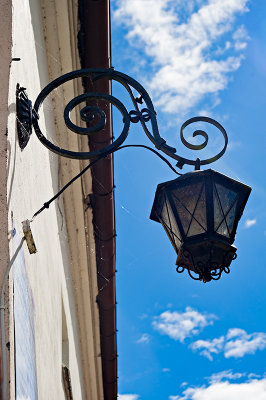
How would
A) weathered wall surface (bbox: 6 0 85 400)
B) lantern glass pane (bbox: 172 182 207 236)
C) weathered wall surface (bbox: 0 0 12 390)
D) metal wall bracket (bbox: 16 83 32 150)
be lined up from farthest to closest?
lantern glass pane (bbox: 172 182 207 236)
metal wall bracket (bbox: 16 83 32 150)
weathered wall surface (bbox: 6 0 85 400)
weathered wall surface (bbox: 0 0 12 390)

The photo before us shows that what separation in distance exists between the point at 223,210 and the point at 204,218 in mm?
104

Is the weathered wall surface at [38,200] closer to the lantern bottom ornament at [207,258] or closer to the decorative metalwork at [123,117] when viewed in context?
the decorative metalwork at [123,117]

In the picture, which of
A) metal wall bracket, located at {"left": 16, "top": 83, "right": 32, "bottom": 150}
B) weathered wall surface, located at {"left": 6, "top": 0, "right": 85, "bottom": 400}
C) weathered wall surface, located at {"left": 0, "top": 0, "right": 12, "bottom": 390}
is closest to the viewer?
weathered wall surface, located at {"left": 0, "top": 0, "right": 12, "bottom": 390}

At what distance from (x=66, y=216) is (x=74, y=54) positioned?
180cm

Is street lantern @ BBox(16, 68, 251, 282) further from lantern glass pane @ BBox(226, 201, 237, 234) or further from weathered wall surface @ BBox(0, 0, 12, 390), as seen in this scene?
weathered wall surface @ BBox(0, 0, 12, 390)

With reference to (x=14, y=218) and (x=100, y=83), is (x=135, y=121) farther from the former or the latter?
(x=100, y=83)

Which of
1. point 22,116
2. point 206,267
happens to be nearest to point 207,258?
point 206,267

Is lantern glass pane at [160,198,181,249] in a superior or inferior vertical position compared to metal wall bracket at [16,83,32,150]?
inferior

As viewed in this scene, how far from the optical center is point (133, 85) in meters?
3.06

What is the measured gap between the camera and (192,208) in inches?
115

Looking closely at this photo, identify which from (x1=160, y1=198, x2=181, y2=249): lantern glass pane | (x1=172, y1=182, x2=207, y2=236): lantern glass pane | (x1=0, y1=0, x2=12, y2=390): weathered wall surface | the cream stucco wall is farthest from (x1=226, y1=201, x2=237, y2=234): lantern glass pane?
(x1=0, y1=0, x2=12, y2=390): weathered wall surface

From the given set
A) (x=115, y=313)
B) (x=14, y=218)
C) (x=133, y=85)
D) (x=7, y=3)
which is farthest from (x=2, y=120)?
(x=115, y=313)

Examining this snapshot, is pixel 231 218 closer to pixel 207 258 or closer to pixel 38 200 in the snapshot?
pixel 207 258

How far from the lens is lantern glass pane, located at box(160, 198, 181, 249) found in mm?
2977
